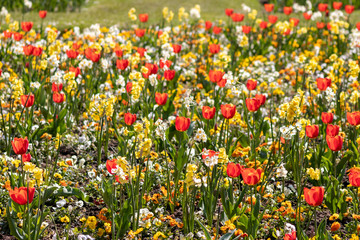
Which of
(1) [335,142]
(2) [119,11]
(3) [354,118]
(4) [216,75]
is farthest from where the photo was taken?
(2) [119,11]

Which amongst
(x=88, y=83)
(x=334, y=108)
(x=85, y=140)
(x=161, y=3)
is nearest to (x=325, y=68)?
(x=334, y=108)

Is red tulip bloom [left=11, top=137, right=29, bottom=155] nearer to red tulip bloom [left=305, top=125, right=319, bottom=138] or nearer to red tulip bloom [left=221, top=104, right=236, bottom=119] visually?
red tulip bloom [left=221, top=104, right=236, bottom=119]

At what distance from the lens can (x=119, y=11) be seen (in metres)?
11.9

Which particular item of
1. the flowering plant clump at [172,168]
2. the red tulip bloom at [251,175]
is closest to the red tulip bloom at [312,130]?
the flowering plant clump at [172,168]

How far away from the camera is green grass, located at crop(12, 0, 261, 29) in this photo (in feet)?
32.6

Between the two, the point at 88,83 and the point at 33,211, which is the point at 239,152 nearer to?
the point at 33,211

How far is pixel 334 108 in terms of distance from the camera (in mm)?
5652

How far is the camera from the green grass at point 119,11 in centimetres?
993

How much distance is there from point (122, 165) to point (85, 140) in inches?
66.8

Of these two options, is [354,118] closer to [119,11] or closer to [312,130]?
[312,130]

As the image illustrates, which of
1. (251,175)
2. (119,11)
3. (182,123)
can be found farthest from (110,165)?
(119,11)

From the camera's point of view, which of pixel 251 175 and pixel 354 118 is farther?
pixel 354 118

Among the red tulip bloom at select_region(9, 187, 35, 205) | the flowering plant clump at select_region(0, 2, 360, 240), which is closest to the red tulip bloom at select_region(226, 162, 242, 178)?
the flowering plant clump at select_region(0, 2, 360, 240)

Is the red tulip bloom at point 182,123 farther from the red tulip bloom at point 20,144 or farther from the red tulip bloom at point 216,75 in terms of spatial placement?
the red tulip bloom at point 216,75
